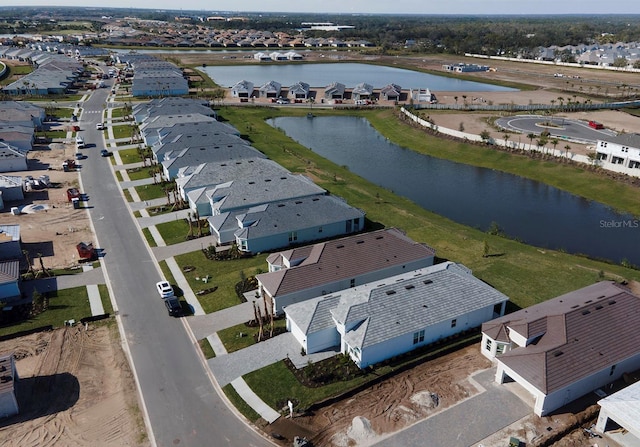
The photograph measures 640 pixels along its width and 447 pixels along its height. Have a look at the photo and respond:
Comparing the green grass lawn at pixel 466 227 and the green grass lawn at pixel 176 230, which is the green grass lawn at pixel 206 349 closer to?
the green grass lawn at pixel 176 230

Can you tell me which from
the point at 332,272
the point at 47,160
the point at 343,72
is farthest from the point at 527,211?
the point at 343,72

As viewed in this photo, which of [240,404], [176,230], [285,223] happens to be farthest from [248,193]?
[240,404]

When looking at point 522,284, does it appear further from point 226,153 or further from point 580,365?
point 226,153

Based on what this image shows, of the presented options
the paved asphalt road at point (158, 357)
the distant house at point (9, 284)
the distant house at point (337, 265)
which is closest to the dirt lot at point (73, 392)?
the paved asphalt road at point (158, 357)

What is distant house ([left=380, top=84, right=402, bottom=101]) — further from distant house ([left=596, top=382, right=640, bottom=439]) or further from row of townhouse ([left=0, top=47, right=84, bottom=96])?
distant house ([left=596, top=382, right=640, bottom=439])

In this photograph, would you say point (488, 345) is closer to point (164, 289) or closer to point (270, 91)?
point (164, 289)

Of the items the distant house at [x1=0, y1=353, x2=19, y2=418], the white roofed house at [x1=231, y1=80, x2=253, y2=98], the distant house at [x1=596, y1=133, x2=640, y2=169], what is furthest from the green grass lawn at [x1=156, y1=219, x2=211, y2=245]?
the white roofed house at [x1=231, y1=80, x2=253, y2=98]
